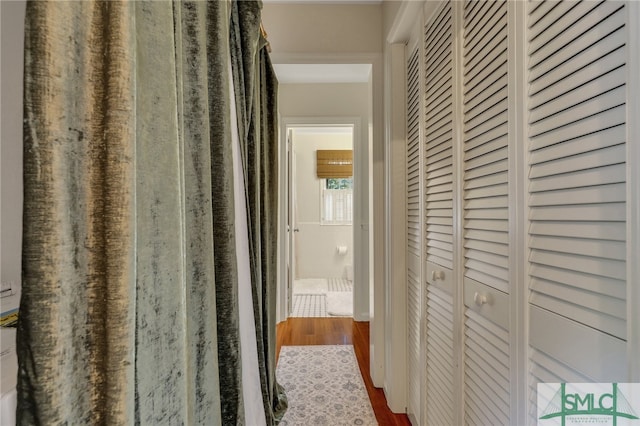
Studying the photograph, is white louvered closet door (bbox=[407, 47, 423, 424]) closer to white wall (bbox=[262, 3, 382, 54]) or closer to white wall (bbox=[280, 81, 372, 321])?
white wall (bbox=[262, 3, 382, 54])

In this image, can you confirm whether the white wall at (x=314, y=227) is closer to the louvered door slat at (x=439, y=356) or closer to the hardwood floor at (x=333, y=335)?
the hardwood floor at (x=333, y=335)

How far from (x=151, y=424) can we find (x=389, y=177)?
5.18ft

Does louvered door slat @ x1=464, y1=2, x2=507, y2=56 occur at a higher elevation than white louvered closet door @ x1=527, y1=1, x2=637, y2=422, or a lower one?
higher

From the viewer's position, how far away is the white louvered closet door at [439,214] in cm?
114

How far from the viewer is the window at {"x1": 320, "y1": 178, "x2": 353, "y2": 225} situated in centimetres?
507

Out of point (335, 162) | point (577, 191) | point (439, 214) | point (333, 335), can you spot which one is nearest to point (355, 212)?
point (333, 335)

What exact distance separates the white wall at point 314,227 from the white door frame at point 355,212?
1851 millimetres

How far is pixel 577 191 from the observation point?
57 centimetres

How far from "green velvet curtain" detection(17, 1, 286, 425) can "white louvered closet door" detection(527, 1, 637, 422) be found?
0.83 m

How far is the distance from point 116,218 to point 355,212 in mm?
2734

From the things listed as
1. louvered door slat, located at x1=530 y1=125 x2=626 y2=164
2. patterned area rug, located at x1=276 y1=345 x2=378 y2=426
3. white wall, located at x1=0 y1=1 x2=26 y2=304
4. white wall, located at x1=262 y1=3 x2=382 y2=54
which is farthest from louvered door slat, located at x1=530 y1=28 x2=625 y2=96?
patterned area rug, located at x1=276 y1=345 x2=378 y2=426

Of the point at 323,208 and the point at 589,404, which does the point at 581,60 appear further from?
the point at 323,208

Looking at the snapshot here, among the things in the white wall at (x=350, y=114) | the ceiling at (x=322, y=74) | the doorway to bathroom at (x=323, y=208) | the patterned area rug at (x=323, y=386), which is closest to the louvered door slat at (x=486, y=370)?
the patterned area rug at (x=323, y=386)

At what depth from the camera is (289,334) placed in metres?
2.81
